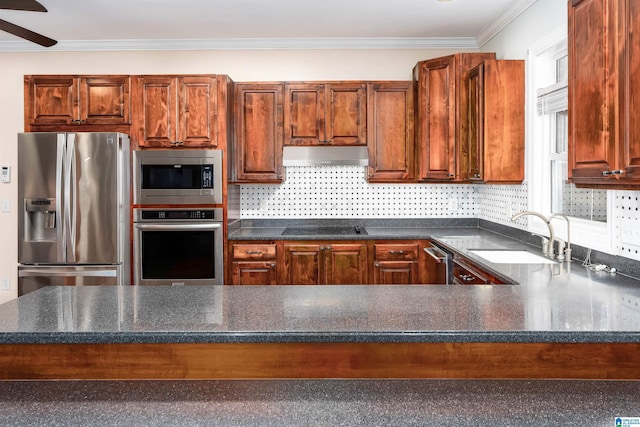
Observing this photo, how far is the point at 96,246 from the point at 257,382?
9.96ft

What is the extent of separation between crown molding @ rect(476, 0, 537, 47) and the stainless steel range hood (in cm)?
140

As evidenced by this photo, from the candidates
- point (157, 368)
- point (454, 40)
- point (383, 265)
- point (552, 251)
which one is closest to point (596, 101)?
point (552, 251)

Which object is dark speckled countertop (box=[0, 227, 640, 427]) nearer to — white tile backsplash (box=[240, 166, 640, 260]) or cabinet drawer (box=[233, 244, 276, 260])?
cabinet drawer (box=[233, 244, 276, 260])

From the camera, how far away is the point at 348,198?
15.4 ft

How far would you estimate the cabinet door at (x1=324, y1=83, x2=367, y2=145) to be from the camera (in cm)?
432

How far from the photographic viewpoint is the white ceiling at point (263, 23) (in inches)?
143

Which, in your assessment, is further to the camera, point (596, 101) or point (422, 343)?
point (596, 101)

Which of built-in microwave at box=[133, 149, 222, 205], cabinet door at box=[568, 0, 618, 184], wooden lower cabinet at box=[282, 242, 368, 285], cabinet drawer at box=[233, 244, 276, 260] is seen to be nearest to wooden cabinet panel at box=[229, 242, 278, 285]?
cabinet drawer at box=[233, 244, 276, 260]

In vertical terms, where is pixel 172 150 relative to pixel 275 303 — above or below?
above

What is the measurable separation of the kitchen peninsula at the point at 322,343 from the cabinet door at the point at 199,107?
8.28 ft

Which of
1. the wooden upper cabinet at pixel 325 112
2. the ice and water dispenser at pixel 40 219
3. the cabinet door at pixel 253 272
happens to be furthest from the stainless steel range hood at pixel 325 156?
the ice and water dispenser at pixel 40 219

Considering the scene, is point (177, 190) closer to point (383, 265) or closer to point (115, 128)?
point (115, 128)

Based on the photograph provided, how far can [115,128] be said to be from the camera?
4105mm

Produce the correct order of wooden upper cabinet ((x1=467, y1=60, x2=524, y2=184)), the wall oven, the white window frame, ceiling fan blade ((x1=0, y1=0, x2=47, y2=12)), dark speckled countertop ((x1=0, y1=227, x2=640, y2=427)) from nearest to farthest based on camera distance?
dark speckled countertop ((x1=0, y1=227, x2=640, y2=427)) → ceiling fan blade ((x1=0, y1=0, x2=47, y2=12)) → the white window frame → wooden upper cabinet ((x1=467, y1=60, x2=524, y2=184)) → the wall oven
